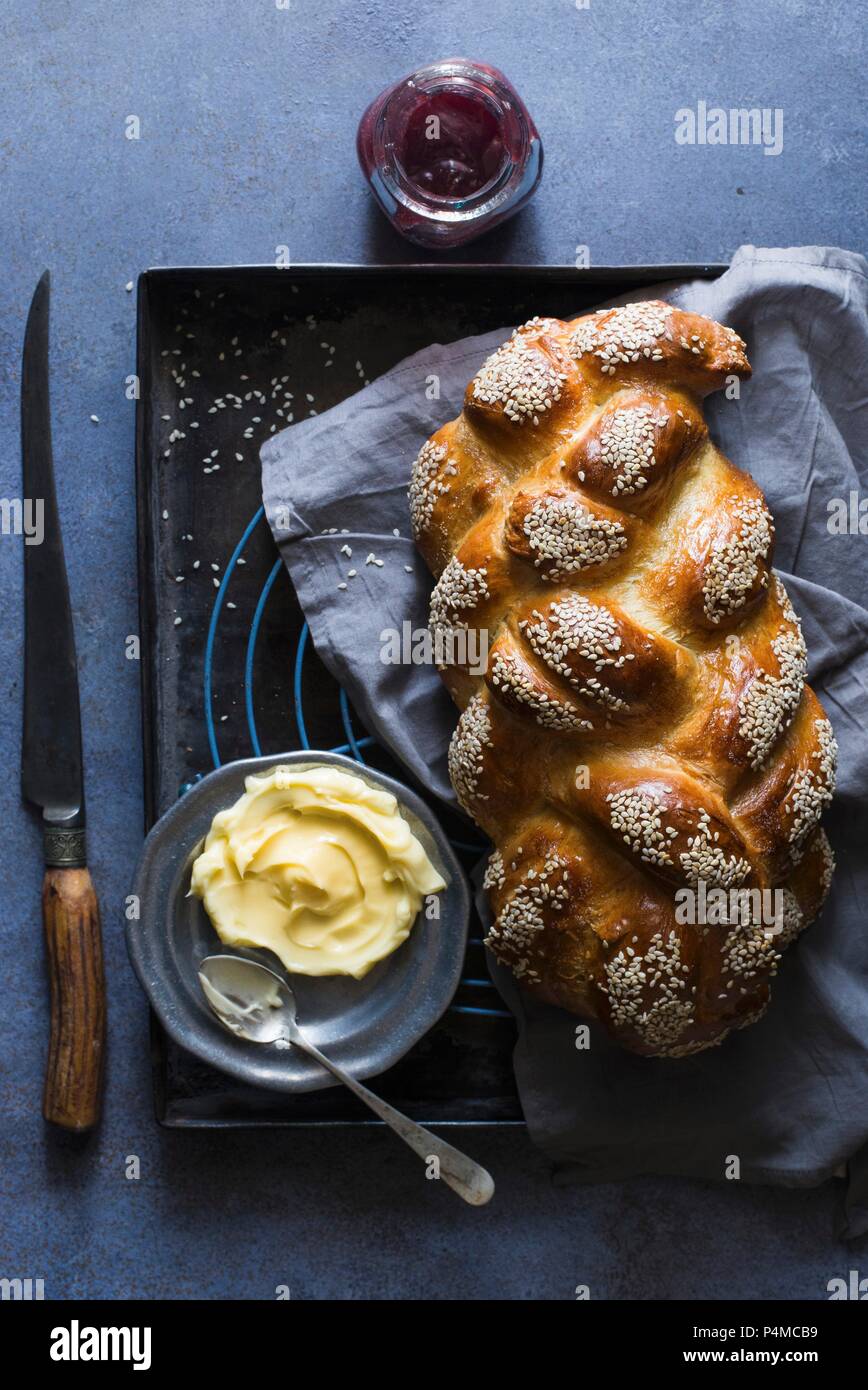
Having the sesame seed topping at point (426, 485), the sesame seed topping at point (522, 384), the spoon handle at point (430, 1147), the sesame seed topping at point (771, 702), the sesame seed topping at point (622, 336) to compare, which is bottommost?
the spoon handle at point (430, 1147)

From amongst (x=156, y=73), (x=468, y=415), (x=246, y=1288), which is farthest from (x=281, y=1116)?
(x=156, y=73)

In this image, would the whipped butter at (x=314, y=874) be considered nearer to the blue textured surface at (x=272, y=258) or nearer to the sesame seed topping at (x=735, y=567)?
the blue textured surface at (x=272, y=258)

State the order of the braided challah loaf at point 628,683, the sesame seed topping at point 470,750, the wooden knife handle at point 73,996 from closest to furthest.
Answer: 1. the braided challah loaf at point 628,683
2. the sesame seed topping at point 470,750
3. the wooden knife handle at point 73,996

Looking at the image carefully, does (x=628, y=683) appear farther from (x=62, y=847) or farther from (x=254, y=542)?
(x=62, y=847)

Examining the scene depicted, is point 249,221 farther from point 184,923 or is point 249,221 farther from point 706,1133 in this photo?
point 706,1133

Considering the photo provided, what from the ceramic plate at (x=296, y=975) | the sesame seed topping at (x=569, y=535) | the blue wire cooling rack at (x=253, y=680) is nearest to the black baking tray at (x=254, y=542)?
the blue wire cooling rack at (x=253, y=680)

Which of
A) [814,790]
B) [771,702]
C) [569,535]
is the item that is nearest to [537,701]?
[569,535]

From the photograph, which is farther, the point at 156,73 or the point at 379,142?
the point at 156,73
